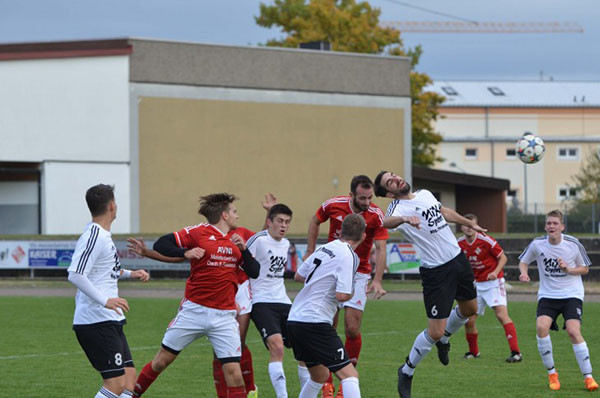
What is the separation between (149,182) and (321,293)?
30.8 metres

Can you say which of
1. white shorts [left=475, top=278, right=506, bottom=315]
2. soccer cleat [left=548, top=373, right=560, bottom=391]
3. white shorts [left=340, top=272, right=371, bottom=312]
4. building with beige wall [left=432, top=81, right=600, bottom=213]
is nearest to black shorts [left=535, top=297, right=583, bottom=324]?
soccer cleat [left=548, top=373, right=560, bottom=391]

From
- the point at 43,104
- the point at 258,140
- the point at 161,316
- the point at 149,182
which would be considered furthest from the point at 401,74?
the point at 161,316

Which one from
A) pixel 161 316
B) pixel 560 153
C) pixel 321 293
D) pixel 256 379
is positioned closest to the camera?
pixel 321 293

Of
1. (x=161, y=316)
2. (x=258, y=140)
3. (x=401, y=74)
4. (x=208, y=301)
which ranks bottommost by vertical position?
(x=161, y=316)

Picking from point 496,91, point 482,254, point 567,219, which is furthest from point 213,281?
point 496,91

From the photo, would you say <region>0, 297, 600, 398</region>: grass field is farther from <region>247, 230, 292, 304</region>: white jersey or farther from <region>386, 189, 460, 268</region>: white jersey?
<region>386, 189, 460, 268</region>: white jersey

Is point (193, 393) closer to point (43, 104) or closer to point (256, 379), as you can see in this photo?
point (256, 379)

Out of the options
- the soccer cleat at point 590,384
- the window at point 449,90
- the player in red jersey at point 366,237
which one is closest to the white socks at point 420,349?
the player in red jersey at point 366,237

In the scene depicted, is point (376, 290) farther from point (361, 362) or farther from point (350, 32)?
point (350, 32)

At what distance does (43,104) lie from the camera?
3666 centimetres

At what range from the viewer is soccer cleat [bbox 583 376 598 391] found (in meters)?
11.1

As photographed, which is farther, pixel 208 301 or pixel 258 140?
pixel 258 140

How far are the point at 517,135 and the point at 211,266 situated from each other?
68168mm

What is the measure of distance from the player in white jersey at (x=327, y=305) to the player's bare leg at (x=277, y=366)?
1416mm
